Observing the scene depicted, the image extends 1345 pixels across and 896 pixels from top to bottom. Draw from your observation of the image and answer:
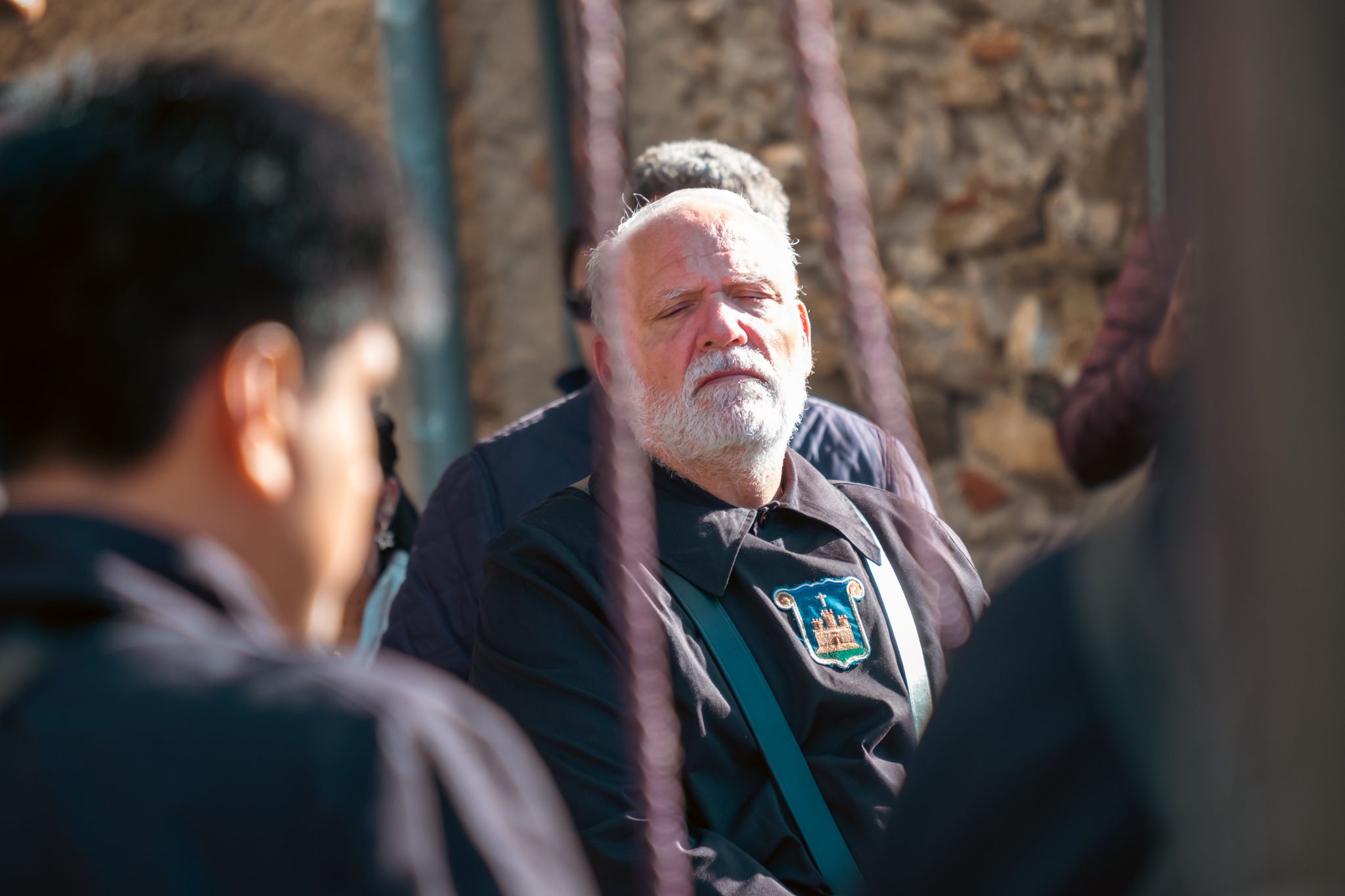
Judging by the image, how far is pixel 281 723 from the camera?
0.73 meters

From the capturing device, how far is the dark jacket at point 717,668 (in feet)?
5.34

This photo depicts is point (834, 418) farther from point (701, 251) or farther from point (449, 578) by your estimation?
point (449, 578)

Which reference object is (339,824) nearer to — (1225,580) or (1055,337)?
(1225,580)

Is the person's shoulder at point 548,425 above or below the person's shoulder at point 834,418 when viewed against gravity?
above

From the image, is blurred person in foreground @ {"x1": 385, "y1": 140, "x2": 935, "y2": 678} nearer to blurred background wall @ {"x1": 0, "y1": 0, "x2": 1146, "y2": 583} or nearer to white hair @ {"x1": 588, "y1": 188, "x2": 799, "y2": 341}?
white hair @ {"x1": 588, "y1": 188, "x2": 799, "y2": 341}

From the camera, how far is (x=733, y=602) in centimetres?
181

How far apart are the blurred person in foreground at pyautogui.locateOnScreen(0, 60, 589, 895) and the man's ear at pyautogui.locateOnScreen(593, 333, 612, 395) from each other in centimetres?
130

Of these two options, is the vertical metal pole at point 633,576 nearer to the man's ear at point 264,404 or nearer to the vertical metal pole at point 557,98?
the man's ear at point 264,404

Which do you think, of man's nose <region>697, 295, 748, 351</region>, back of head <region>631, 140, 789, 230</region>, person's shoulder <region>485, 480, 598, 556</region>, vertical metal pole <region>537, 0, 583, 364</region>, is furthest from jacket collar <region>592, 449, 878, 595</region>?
vertical metal pole <region>537, 0, 583, 364</region>

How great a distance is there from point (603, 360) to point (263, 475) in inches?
58.4

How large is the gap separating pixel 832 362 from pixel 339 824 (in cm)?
279

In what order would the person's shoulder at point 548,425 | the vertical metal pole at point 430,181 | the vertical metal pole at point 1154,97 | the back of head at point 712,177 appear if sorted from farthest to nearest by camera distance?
the vertical metal pole at point 430,181
the vertical metal pole at point 1154,97
the back of head at point 712,177
the person's shoulder at point 548,425

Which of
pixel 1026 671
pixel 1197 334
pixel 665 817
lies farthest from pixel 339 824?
pixel 665 817

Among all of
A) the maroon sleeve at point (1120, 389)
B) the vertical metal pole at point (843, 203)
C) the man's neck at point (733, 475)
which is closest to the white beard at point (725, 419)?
the man's neck at point (733, 475)
